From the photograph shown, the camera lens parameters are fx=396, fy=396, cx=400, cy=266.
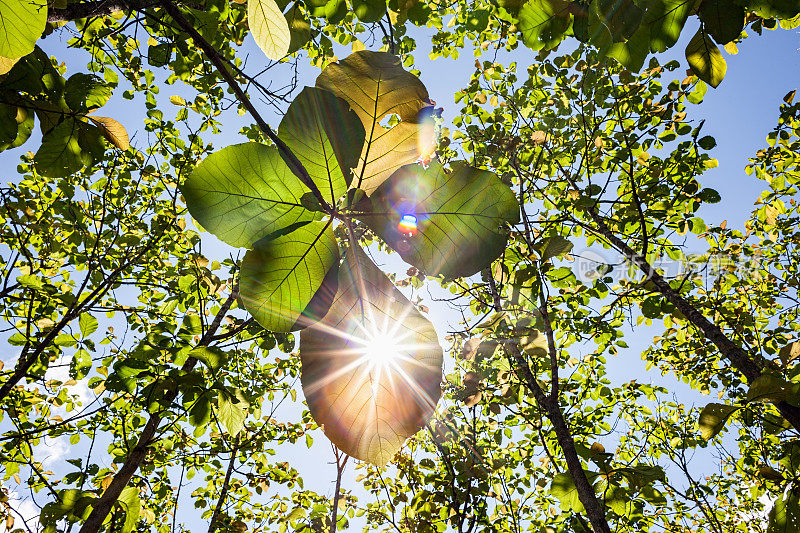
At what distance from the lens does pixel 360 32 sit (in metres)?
4.27

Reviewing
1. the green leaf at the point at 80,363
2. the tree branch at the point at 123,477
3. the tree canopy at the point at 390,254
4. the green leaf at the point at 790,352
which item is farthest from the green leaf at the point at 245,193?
the green leaf at the point at 80,363

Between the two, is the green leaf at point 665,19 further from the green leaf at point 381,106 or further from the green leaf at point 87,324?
the green leaf at point 87,324

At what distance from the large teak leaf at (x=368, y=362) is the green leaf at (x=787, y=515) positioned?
1269mm

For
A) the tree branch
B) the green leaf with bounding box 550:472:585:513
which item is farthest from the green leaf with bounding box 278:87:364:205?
the green leaf with bounding box 550:472:585:513

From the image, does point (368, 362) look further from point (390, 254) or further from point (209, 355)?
point (390, 254)

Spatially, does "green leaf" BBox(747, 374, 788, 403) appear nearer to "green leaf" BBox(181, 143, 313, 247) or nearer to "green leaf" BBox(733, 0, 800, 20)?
"green leaf" BBox(733, 0, 800, 20)

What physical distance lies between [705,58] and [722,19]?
0.09 metres

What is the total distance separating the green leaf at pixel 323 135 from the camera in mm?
484

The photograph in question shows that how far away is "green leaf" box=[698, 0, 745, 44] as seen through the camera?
617 mm

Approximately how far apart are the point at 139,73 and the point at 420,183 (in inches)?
208

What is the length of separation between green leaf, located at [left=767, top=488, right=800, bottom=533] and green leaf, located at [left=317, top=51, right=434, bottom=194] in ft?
4.72

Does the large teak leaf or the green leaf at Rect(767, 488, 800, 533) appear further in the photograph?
the green leaf at Rect(767, 488, 800, 533)

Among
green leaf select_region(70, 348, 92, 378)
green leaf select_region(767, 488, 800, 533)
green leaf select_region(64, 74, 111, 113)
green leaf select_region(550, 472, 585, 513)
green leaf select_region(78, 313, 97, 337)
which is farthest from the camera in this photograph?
green leaf select_region(70, 348, 92, 378)

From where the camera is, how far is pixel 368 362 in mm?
522
